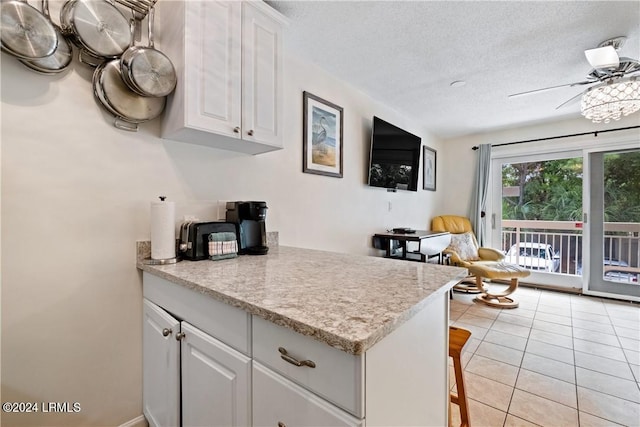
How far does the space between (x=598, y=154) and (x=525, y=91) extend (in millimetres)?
1828

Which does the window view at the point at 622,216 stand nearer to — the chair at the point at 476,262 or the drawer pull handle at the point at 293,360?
the chair at the point at 476,262

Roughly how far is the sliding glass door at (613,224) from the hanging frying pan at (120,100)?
16.6ft

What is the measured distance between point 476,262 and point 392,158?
1805mm

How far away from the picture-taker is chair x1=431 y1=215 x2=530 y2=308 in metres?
3.31

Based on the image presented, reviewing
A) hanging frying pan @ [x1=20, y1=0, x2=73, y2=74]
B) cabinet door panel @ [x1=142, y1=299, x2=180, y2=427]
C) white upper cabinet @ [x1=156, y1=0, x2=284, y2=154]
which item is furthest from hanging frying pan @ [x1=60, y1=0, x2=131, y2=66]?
cabinet door panel @ [x1=142, y1=299, x2=180, y2=427]

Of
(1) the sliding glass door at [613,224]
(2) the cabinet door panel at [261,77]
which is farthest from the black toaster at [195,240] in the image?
(1) the sliding glass door at [613,224]

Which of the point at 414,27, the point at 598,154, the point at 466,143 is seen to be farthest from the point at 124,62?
the point at 598,154

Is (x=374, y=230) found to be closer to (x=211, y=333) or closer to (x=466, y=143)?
(x=211, y=333)

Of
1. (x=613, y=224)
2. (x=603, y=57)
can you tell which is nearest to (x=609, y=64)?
(x=603, y=57)

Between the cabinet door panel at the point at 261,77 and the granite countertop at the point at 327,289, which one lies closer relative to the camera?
the granite countertop at the point at 327,289

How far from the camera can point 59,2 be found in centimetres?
120

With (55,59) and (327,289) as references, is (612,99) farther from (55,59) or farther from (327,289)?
(55,59)

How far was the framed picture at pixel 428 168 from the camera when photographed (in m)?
4.23

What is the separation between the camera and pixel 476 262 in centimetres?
361
